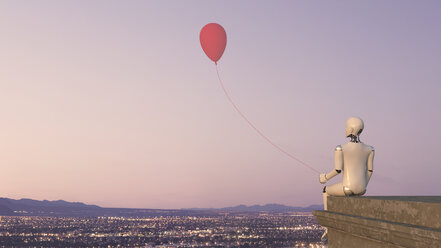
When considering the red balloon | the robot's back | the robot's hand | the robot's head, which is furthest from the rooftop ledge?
the red balloon

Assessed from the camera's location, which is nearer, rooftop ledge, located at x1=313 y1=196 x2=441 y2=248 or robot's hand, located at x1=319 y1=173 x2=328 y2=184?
rooftop ledge, located at x1=313 y1=196 x2=441 y2=248

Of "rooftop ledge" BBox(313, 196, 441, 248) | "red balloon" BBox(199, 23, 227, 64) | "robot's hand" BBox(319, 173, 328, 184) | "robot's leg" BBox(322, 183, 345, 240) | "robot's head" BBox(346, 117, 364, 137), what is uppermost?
"red balloon" BBox(199, 23, 227, 64)

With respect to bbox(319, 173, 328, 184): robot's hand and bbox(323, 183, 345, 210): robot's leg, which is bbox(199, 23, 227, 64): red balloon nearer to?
bbox(319, 173, 328, 184): robot's hand

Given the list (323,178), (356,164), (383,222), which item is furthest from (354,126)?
(383,222)

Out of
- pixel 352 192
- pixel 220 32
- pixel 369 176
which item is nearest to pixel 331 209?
pixel 352 192

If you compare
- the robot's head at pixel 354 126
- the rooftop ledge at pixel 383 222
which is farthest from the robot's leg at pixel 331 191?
the robot's head at pixel 354 126

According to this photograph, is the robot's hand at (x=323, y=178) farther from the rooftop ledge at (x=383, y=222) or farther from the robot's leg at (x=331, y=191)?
the rooftop ledge at (x=383, y=222)

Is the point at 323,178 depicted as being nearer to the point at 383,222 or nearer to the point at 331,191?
the point at 331,191

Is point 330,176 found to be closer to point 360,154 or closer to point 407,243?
point 360,154

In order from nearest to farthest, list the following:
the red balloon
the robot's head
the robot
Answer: the robot
the robot's head
the red balloon
